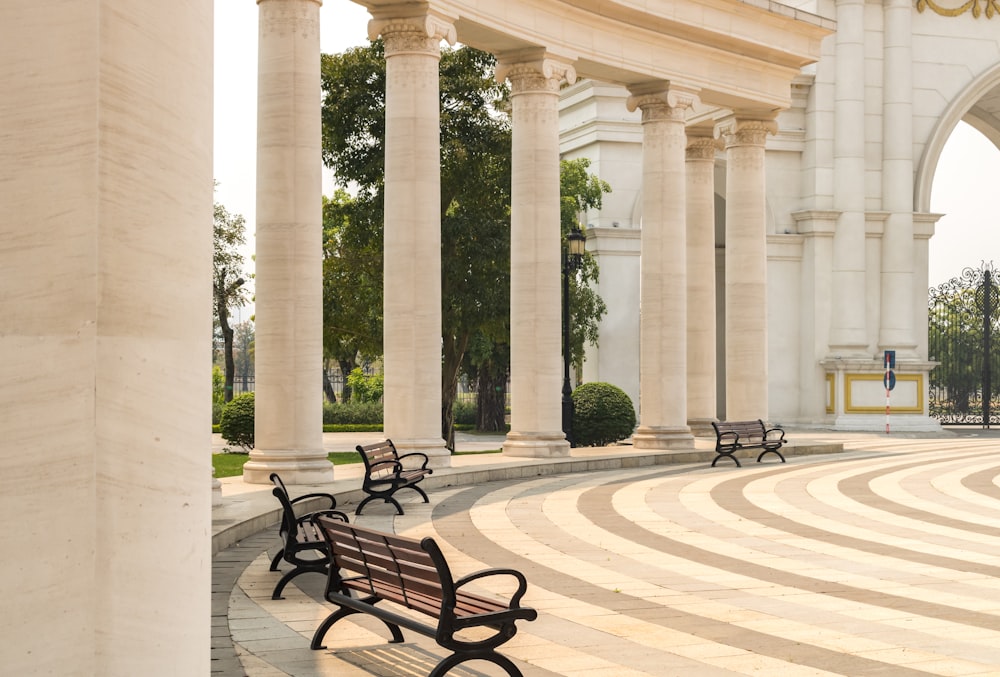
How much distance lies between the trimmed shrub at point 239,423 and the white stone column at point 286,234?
37.3 ft

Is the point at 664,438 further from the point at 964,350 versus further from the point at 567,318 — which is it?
the point at 964,350

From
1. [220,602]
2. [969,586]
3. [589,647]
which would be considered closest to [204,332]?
[589,647]

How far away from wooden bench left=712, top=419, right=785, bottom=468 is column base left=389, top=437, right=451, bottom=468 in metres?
8.47

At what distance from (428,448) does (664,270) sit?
425 inches

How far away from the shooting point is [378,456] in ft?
72.9

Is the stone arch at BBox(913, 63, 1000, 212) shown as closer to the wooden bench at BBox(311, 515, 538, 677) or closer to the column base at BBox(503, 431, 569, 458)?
the column base at BBox(503, 431, 569, 458)

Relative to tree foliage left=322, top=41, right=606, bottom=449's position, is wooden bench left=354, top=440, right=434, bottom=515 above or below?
below

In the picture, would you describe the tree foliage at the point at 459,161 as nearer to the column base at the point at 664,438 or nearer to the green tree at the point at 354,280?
the green tree at the point at 354,280

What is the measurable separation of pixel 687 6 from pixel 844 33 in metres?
19.9

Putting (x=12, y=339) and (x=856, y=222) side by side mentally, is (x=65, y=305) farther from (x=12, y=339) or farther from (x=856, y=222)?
(x=856, y=222)

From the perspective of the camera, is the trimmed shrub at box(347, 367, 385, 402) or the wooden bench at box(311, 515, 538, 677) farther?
the trimmed shrub at box(347, 367, 385, 402)

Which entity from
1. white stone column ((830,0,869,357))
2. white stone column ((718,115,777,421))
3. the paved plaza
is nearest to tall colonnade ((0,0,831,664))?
the paved plaza

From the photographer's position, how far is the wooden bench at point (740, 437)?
32375 millimetres

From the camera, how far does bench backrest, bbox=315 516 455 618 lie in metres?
9.04
